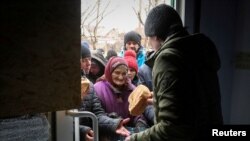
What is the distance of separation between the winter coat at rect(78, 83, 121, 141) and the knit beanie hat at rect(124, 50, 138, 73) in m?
0.48

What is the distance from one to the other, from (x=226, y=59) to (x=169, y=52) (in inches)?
50.0

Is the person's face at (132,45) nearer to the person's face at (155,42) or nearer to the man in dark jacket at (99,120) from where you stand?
the man in dark jacket at (99,120)

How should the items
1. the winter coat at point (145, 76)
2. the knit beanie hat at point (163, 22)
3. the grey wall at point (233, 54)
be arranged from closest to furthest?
the knit beanie hat at point (163, 22), the winter coat at point (145, 76), the grey wall at point (233, 54)

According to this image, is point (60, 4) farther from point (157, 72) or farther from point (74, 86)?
point (157, 72)

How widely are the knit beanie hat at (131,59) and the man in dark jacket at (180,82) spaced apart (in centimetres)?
77

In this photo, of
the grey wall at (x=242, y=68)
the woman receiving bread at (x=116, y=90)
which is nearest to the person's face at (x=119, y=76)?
the woman receiving bread at (x=116, y=90)

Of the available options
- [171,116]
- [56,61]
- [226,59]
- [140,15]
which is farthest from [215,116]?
[226,59]

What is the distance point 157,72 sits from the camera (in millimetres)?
1392

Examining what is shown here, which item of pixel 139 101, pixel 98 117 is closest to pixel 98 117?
pixel 98 117

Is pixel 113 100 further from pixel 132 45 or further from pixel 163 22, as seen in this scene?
pixel 132 45

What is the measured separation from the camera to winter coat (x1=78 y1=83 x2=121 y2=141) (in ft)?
6.08

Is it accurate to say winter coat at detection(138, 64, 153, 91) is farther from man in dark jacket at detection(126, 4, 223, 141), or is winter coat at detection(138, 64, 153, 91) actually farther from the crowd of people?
man in dark jacket at detection(126, 4, 223, 141)

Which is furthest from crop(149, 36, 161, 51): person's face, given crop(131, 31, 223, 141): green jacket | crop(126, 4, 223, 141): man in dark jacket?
crop(131, 31, 223, 141): green jacket

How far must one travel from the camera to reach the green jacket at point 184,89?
4.43 ft
